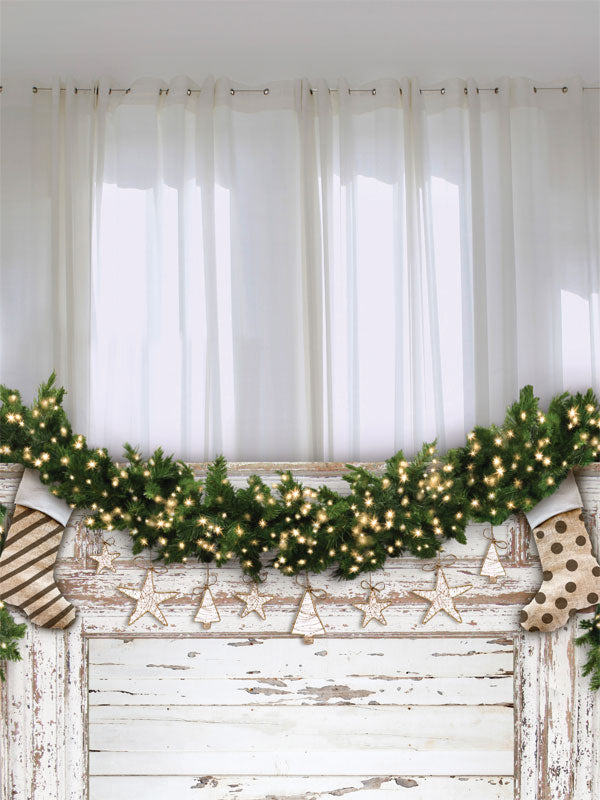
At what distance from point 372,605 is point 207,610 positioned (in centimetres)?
41

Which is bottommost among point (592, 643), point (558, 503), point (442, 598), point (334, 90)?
point (592, 643)

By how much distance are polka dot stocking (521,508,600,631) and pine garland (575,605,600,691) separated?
0.05 m

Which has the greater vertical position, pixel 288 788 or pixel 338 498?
pixel 338 498

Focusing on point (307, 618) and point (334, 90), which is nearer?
point (307, 618)

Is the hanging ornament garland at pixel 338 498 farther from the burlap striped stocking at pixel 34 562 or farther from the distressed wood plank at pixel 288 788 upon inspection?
the distressed wood plank at pixel 288 788

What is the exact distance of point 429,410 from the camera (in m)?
1.50

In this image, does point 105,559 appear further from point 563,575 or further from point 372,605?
point 563,575

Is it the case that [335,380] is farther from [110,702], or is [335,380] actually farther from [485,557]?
[110,702]

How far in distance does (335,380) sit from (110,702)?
3.30ft

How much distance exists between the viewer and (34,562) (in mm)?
1408

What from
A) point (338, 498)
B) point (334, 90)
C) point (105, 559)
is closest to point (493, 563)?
point (338, 498)

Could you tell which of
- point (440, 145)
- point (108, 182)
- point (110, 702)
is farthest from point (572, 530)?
point (108, 182)

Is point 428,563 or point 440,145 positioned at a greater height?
point 440,145

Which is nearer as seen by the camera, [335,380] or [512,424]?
[512,424]
